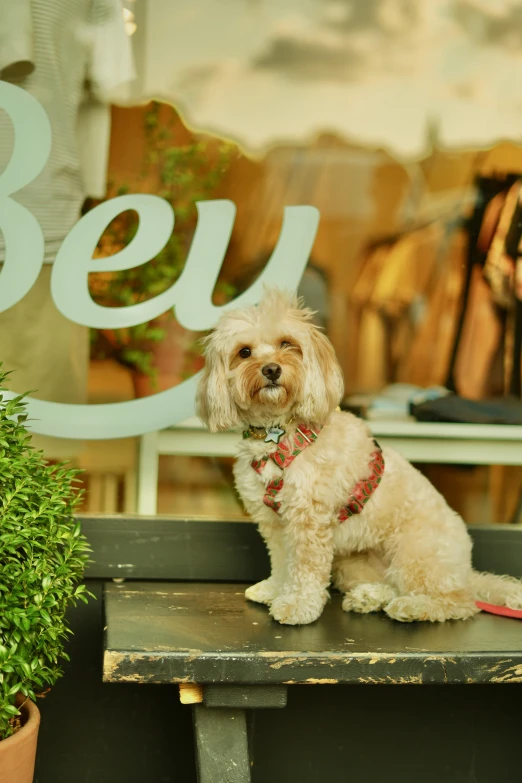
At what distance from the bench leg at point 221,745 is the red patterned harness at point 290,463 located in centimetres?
58

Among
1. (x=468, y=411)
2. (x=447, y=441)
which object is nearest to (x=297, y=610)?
(x=447, y=441)

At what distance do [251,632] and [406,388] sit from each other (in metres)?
1.46

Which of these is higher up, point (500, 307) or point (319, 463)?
point (500, 307)

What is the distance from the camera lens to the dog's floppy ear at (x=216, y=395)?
7.62ft

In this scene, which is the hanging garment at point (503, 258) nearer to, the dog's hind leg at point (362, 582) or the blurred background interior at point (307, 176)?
the blurred background interior at point (307, 176)

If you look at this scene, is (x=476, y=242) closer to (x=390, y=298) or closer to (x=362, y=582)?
(x=390, y=298)

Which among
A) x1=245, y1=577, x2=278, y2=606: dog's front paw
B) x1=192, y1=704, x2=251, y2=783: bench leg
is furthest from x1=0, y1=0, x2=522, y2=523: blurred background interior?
x1=192, y1=704, x2=251, y2=783: bench leg

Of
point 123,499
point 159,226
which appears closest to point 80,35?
point 159,226

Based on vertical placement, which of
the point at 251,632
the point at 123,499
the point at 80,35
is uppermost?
the point at 80,35

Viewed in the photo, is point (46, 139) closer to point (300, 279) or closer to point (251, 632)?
point (300, 279)

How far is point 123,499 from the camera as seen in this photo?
3.02m

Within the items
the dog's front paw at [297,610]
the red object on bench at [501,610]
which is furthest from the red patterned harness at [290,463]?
the red object on bench at [501,610]

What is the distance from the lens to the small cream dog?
2.30 m

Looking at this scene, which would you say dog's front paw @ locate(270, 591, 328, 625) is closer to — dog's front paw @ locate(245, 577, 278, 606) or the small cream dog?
the small cream dog
